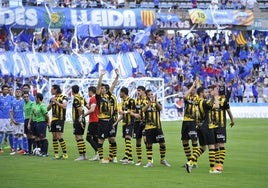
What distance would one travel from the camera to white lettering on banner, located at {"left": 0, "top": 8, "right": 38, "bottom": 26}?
158 ft

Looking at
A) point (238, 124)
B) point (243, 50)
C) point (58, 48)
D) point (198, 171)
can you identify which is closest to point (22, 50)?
point (58, 48)

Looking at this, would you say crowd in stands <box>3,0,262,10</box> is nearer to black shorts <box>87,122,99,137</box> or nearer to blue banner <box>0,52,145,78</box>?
blue banner <box>0,52,145,78</box>

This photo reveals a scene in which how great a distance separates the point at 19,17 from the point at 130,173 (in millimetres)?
29889

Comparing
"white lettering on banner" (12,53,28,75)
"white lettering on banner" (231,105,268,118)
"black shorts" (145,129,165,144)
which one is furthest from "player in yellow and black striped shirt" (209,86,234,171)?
"white lettering on banner" (231,105,268,118)

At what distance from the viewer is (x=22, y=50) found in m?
48.0

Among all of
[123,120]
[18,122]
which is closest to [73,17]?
[18,122]

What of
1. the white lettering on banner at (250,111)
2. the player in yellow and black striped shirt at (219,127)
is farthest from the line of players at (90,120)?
the white lettering on banner at (250,111)

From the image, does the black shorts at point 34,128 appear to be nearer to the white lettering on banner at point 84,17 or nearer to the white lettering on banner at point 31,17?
the white lettering on banner at point 31,17

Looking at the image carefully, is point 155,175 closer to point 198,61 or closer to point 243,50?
point 198,61

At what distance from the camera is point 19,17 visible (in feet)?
161

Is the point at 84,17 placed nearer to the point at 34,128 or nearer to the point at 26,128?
the point at 26,128

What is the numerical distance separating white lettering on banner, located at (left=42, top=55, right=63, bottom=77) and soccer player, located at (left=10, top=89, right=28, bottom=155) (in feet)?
62.8

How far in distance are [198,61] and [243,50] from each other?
5.19 m

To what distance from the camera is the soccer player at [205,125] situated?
20750 millimetres
